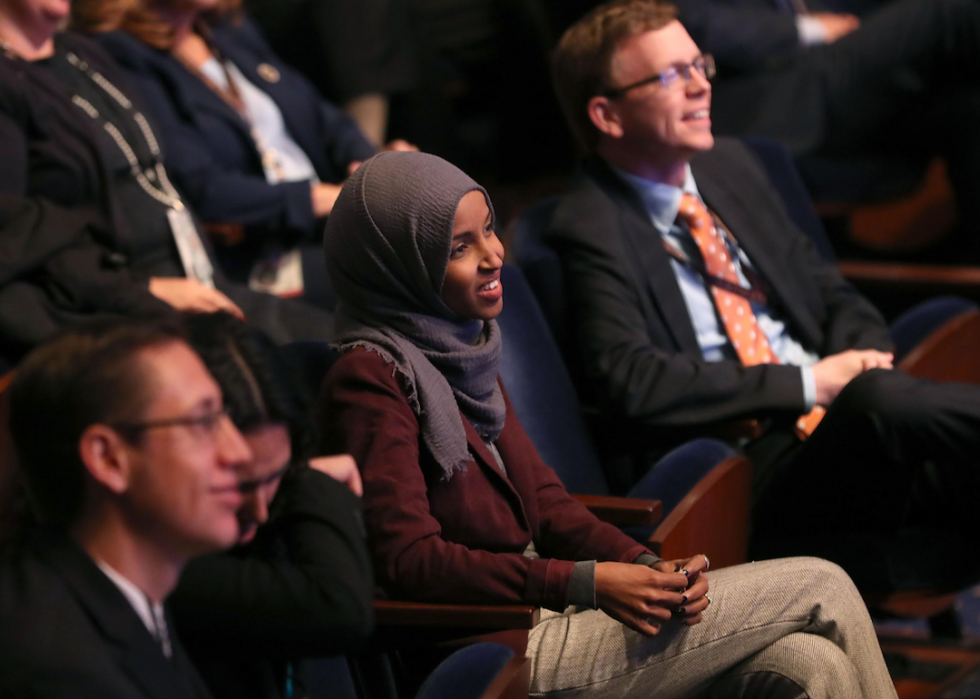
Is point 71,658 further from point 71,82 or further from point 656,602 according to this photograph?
point 71,82

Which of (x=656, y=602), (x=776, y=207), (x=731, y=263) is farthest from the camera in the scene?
(x=776, y=207)

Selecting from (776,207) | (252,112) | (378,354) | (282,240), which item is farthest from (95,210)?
(776,207)

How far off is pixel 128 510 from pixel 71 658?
0.10 meters

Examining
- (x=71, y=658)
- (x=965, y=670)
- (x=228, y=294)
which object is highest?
(x=71, y=658)

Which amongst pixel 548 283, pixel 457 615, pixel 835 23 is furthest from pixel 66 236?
pixel 835 23

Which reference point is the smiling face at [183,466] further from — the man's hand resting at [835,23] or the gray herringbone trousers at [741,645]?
the man's hand resting at [835,23]

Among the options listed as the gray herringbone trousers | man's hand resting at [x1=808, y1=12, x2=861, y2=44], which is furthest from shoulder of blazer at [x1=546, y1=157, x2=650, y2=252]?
man's hand resting at [x1=808, y1=12, x2=861, y2=44]

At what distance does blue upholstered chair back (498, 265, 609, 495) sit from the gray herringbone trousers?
0.43 meters

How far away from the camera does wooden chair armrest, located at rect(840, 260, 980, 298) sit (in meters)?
2.69

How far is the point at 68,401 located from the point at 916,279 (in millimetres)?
2210

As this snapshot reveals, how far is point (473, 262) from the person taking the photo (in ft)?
4.10

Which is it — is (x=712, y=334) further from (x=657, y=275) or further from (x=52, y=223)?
(x=52, y=223)

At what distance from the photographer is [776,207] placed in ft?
6.84

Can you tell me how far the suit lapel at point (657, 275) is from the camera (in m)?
1.86
